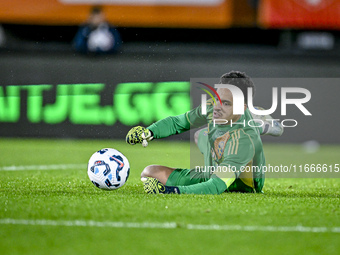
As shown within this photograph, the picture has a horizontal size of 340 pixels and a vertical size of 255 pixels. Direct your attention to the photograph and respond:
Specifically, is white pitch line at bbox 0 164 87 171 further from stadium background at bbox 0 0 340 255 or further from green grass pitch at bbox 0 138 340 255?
green grass pitch at bbox 0 138 340 255

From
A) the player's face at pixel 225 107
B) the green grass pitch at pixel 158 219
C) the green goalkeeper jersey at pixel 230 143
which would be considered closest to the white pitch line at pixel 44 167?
the green grass pitch at pixel 158 219

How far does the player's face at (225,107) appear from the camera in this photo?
18.0 feet

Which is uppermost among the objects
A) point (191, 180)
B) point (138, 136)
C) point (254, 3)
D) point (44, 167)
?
point (254, 3)

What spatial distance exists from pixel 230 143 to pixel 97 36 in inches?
326

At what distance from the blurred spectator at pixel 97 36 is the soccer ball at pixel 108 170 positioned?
7498 millimetres

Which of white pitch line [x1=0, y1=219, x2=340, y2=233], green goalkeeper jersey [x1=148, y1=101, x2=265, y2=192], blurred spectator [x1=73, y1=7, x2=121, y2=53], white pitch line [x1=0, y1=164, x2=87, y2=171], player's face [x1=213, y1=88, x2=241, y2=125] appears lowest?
white pitch line [x1=0, y1=164, x2=87, y2=171]

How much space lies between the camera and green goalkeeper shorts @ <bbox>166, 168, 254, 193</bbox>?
5.66 meters

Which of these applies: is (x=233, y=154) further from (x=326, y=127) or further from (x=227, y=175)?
(x=326, y=127)

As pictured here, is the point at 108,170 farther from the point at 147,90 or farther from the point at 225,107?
the point at 147,90

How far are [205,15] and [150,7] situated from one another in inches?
48.5

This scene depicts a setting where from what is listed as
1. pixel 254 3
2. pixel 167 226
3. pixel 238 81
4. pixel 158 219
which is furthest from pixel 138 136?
pixel 254 3

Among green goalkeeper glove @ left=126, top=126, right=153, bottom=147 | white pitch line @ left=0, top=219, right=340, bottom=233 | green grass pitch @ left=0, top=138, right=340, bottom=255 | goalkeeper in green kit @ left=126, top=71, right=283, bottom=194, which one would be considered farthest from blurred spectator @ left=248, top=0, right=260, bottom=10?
white pitch line @ left=0, top=219, right=340, bottom=233

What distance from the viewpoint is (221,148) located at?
5.52 meters

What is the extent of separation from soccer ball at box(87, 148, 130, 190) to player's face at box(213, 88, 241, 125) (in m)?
0.94
